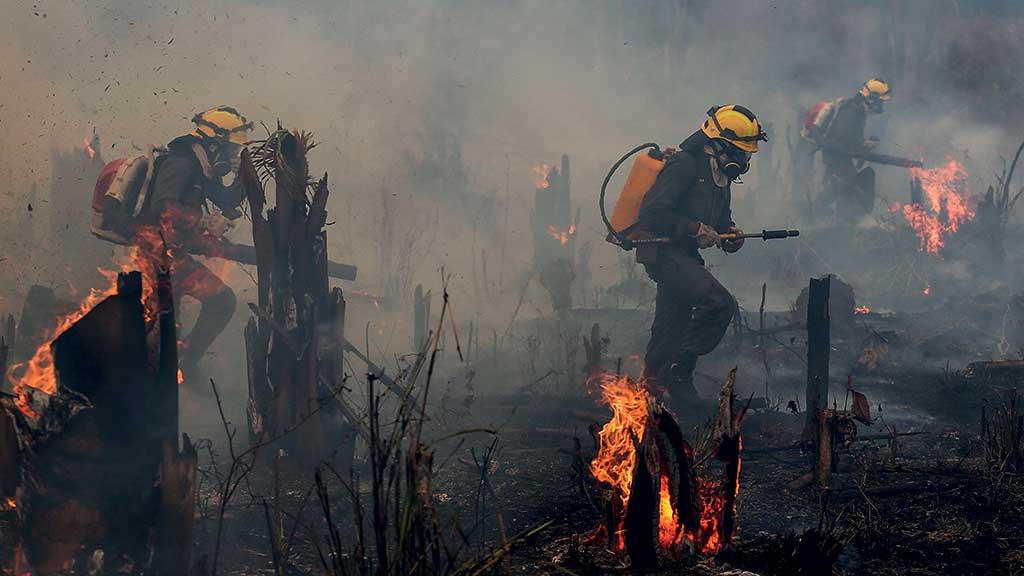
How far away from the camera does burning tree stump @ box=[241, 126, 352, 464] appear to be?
5941 mm

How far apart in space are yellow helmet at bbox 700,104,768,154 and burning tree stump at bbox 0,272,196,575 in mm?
5052

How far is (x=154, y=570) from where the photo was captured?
12.6 ft

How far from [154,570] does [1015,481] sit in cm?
461

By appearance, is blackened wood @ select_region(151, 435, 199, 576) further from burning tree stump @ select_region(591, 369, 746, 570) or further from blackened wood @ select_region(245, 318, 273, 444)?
blackened wood @ select_region(245, 318, 273, 444)

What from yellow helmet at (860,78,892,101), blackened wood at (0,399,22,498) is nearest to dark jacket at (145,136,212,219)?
blackened wood at (0,399,22,498)

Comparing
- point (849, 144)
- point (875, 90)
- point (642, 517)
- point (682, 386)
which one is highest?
point (875, 90)

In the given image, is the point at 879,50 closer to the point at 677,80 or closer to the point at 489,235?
the point at 677,80

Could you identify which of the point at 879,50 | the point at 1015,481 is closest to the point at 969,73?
the point at 879,50

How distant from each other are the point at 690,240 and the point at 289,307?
3.55 metres

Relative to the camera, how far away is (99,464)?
387cm

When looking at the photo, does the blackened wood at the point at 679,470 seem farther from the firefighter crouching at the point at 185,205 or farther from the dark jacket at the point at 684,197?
the firefighter crouching at the point at 185,205

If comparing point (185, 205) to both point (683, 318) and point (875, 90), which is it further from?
point (875, 90)

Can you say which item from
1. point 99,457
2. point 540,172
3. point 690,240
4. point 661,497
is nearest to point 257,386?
point 99,457

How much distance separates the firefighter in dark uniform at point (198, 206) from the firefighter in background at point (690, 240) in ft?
13.0
